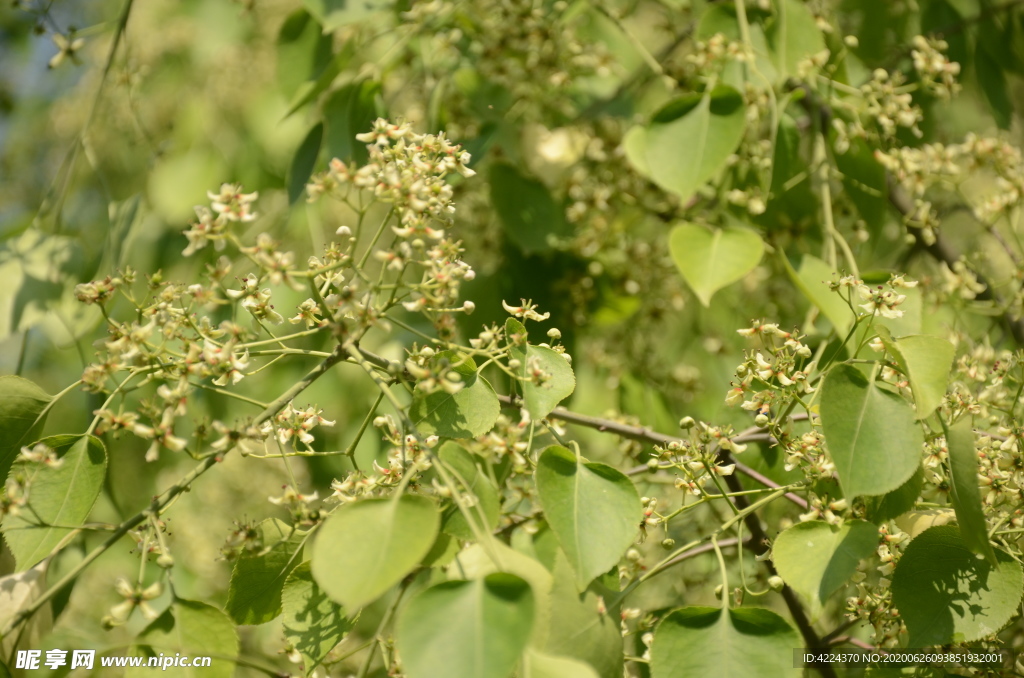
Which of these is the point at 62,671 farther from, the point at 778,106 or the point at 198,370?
the point at 778,106

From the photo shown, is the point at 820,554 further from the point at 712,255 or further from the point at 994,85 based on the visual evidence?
the point at 994,85

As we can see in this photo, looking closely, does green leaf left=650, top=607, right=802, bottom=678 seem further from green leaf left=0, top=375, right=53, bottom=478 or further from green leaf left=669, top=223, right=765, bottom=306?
green leaf left=0, top=375, right=53, bottom=478

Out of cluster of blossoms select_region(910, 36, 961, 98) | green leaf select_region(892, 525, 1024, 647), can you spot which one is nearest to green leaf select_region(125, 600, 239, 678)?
green leaf select_region(892, 525, 1024, 647)

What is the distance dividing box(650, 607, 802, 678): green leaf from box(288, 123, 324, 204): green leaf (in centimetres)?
81

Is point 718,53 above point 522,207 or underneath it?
above

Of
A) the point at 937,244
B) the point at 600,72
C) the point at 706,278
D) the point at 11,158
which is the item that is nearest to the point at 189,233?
the point at 706,278

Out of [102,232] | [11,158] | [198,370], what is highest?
[198,370]

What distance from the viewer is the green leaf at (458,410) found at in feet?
2.46

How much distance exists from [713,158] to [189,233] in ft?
2.00

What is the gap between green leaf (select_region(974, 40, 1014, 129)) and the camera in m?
1.38

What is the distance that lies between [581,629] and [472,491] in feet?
0.51

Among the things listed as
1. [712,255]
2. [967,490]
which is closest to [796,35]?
[712,255]

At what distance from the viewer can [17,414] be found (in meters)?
0.84

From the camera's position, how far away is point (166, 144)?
1.63m
